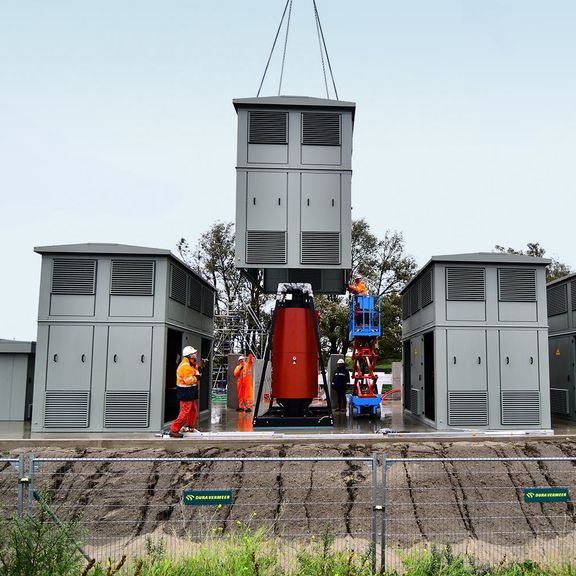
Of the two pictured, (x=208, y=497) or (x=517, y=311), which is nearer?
(x=208, y=497)

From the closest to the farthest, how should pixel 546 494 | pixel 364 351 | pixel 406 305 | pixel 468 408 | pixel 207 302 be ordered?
1. pixel 546 494
2. pixel 468 408
3. pixel 364 351
4. pixel 207 302
5. pixel 406 305

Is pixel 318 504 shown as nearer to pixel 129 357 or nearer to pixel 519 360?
pixel 129 357

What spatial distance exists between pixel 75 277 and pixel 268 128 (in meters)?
5.83

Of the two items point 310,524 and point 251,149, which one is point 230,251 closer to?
point 251,149

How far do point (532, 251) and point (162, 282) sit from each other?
98.9ft

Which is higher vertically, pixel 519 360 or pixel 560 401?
pixel 519 360

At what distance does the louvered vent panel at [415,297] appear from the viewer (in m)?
15.9

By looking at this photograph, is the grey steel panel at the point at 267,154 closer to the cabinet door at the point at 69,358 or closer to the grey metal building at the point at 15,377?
the cabinet door at the point at 69,358

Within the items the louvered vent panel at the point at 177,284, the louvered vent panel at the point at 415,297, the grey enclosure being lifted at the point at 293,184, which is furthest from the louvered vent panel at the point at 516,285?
the louvered vent panel at the point at 177,284

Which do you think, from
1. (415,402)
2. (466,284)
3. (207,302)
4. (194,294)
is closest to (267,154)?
(194,294)

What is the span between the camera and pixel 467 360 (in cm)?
1320

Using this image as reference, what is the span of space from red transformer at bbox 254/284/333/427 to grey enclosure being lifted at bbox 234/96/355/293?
0.99 m

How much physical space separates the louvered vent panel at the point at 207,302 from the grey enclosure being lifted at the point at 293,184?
3499mm

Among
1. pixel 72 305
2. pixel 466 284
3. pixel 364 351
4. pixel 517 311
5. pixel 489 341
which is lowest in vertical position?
pixel 364 351
